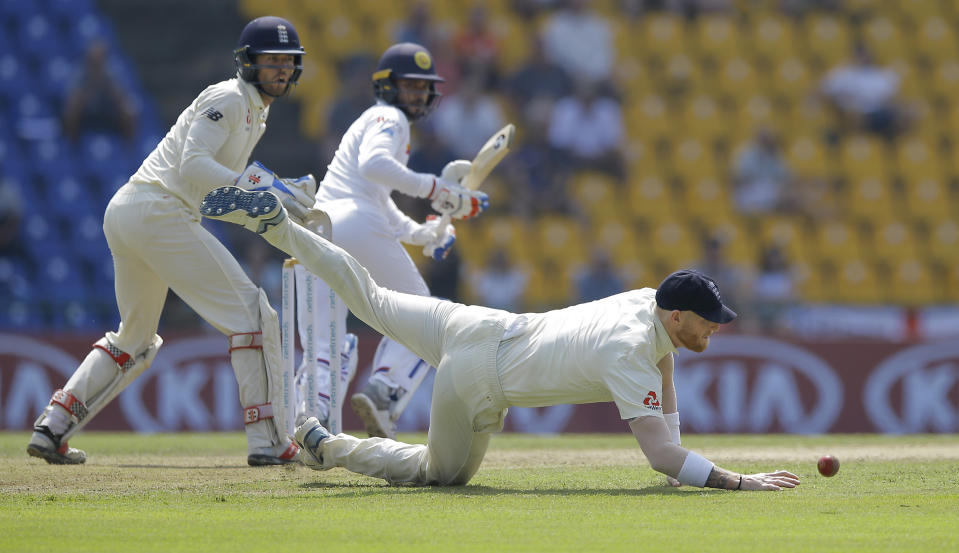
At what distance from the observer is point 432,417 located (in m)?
6.05

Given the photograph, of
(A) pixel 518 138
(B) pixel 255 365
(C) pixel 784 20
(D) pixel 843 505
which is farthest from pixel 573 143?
(D) pixel 843 505

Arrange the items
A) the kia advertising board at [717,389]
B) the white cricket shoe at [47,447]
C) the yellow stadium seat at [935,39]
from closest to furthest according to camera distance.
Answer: the white cricket shoe at [47,447] → the kia advertising board at [717,389] → the yellow stadium seat at [935,39]

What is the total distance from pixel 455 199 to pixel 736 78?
33.3 ft

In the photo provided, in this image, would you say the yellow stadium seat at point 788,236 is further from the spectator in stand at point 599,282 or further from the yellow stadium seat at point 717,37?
the yellow stadium seat at point 717,37

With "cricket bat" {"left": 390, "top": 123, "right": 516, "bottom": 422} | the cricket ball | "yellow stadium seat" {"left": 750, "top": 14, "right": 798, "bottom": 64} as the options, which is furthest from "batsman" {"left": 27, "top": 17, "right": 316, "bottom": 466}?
"yellow stadium seat" {"left": 750, "top": 14, "right": 798, "bottom": 64}

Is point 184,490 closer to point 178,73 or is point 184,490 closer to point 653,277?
point 653,277

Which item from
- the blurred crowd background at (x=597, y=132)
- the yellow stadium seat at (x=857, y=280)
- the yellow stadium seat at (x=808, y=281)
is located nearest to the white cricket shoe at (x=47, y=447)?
the blurred crowd background at (x=597, y=132)

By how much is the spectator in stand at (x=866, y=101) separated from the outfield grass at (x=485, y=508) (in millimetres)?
9689

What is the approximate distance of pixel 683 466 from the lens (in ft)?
18.7

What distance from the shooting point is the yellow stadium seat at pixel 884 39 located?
58.5 ft

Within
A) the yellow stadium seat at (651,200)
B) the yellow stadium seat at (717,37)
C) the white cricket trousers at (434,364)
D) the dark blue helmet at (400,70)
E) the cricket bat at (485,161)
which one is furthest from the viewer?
the yellow stadium seat at (717,37)

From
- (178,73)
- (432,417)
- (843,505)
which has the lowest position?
(843,505)

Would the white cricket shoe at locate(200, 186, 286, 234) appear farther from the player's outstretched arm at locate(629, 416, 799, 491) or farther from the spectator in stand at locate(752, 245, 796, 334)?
the spectator in stand at locate(752, 245, 796, 334)

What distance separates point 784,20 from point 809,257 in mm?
4026
